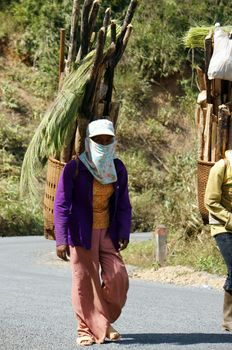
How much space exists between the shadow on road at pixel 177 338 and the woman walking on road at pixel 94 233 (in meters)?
0.20

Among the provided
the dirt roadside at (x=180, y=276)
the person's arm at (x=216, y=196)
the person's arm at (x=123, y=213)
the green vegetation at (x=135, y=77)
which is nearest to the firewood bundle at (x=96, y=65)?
the person's arm at (x=123, y=213)

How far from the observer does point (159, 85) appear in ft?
110

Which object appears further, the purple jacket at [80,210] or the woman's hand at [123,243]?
the woman's hand at [123,243]

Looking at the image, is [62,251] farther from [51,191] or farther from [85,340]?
[51,191]

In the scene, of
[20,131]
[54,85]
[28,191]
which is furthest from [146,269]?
[54,85]

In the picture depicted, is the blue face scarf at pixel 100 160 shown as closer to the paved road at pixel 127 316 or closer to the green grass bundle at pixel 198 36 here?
the paved road at pixel 127 316

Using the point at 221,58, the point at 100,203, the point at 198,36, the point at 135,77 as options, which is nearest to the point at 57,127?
the point at 100,203

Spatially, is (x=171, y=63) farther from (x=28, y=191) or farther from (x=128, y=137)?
(x=28, y=191)

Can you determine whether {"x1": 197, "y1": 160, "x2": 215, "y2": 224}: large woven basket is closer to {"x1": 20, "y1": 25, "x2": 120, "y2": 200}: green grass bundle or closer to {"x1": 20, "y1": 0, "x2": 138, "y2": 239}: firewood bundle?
{"x1": 20, "y1": 0, "x2": 138, "y2": 239}: firewood bundle

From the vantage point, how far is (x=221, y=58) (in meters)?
10.8

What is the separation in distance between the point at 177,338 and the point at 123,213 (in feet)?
3.61

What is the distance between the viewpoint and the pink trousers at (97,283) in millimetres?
7801

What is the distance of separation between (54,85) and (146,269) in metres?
17.9

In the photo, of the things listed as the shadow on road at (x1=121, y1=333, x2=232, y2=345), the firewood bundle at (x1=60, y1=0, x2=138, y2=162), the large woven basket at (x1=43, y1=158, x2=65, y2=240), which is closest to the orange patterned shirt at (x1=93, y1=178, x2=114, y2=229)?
the shadow on road at (x1=121, y1=333, x2=232, y2=345)
